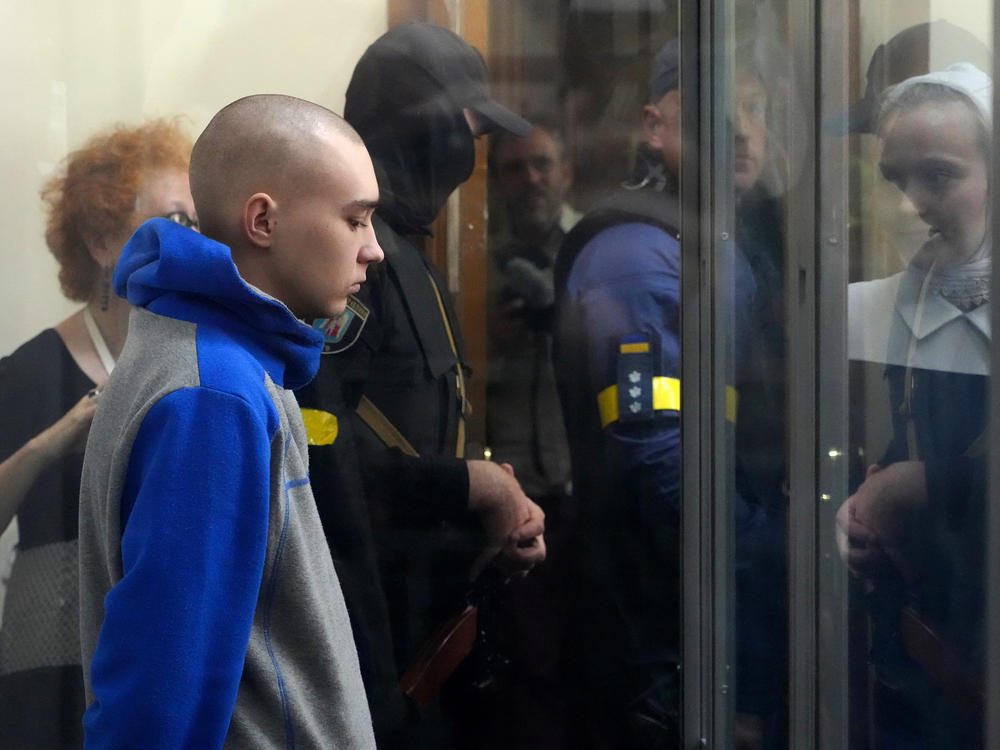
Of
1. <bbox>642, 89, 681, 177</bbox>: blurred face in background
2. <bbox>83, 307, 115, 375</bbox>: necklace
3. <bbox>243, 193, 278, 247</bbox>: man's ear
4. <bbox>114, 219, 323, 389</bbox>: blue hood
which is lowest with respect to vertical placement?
<bbox>83, 307, 115, 375</bbox>: necklace

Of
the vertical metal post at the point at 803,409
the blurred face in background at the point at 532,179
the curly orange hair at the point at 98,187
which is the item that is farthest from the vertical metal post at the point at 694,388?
the curly orange hair at the point at 98,187

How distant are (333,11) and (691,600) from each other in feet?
3.61

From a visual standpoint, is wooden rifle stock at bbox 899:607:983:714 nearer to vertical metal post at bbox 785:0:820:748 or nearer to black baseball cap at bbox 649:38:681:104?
vertical metal post at bbox 785:0:820:748

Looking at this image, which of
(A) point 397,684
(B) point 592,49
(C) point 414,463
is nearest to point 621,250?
(B) point 592,49

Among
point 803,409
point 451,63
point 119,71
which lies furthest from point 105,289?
point 803,409

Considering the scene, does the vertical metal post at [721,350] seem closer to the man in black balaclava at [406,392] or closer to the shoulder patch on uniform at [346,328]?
the man in black balaclava at [406,392]

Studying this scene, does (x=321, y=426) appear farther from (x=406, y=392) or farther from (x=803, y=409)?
(x=803, y=409)

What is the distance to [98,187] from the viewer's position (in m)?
1.85

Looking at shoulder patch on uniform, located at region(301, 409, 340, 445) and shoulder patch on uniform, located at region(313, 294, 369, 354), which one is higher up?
shoulder patch on uniform, located at region(313, 294, 369, 354)

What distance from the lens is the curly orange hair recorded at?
6.03 ft

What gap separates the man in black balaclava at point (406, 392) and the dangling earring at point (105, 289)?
322 millimetres

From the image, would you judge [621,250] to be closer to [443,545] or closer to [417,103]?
[417,103]

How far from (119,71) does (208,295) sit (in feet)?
2.86

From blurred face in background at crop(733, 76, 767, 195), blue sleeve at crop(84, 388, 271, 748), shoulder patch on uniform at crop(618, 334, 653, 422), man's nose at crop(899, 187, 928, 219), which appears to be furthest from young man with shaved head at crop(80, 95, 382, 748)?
shoulder patch on uniform at crop(618, 334, 653, 422)
